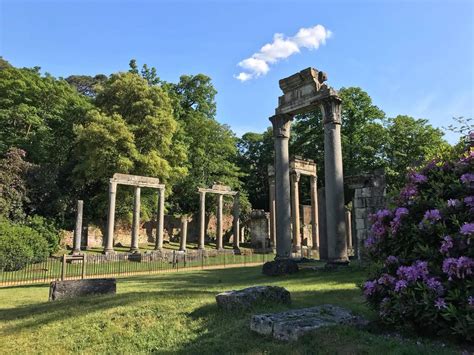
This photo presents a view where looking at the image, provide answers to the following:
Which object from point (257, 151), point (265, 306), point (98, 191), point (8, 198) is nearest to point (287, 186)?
point (265, 306)

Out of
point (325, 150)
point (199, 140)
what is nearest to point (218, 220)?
point (199, 140)

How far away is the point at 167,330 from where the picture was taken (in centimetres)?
636

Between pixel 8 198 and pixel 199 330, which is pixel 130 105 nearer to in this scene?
pixel 8 198

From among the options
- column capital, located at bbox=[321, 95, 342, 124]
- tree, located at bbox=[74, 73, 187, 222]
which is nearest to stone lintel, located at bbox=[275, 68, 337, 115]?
column capital, located at bbox=[321, 95, 342, 124]

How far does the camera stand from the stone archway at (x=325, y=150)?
14484mm

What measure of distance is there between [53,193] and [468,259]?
33.6 m

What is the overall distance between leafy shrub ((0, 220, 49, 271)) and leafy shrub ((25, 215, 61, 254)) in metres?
1.84

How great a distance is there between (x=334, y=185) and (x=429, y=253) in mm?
9991

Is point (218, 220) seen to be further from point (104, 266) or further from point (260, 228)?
point (104, 266)

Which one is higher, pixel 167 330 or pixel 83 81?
pixel 83 81

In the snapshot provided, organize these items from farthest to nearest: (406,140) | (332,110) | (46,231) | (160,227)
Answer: (406,140)
(160,227)
(46,231)
(332,110)

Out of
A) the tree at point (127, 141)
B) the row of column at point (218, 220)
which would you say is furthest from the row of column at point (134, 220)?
the row of column at point (218, 220)

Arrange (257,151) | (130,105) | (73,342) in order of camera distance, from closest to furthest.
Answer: (73,342)
(130,105)
(257,151)

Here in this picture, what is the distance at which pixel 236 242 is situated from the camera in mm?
36719
